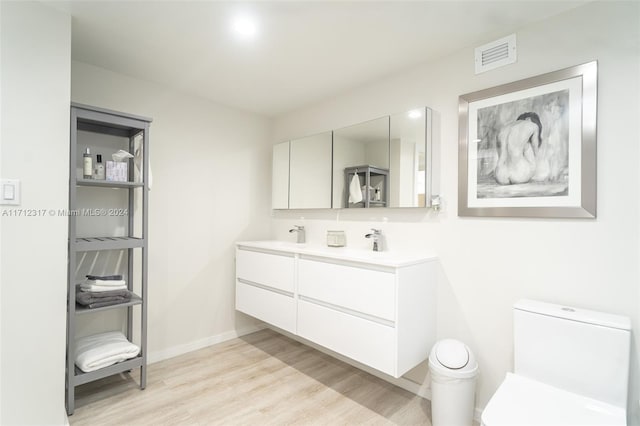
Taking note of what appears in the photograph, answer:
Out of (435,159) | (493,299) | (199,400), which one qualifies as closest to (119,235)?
(199,400)

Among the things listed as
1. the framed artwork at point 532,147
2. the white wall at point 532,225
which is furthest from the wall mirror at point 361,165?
the framed artwork at point 532,147

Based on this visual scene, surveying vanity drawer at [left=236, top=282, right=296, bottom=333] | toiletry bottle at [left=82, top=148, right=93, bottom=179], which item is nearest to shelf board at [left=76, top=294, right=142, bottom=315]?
toiletry bottle at [left=82, top=148, right=93, bottom=179]

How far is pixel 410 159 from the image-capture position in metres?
2.23

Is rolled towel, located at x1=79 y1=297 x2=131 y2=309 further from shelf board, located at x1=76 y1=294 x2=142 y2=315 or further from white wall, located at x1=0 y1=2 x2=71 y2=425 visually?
white wall, located at x1=0 y1=2 x2=71 y2=425

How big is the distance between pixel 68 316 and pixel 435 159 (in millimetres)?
2518

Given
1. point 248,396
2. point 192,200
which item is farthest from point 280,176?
point 248,396

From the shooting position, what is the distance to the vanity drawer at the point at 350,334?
6.16 feet

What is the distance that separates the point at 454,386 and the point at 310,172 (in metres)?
2.00

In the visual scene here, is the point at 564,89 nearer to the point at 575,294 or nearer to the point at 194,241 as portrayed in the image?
the point at 575,294

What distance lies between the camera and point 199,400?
2.16m

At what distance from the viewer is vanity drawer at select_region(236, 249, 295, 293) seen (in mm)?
2553

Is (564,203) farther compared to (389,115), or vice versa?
(389,115)

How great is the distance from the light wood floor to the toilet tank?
0.81 metres

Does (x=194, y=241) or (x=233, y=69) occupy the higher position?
(x=233, y=69)
